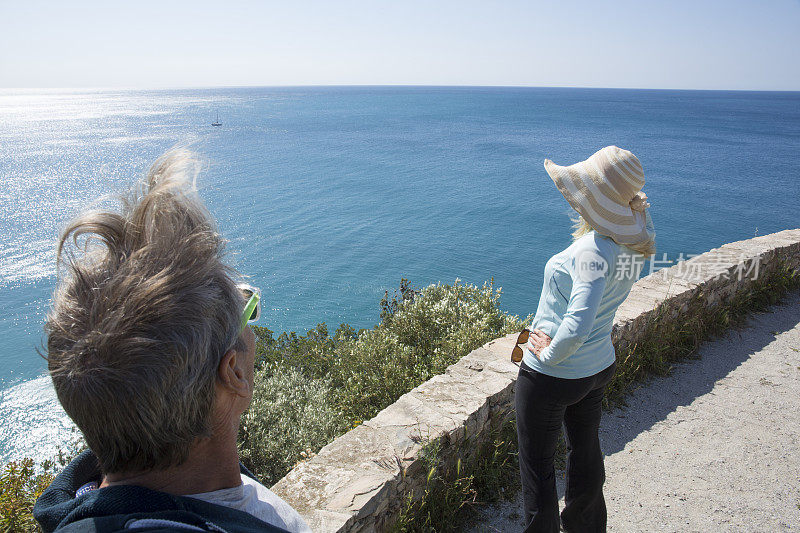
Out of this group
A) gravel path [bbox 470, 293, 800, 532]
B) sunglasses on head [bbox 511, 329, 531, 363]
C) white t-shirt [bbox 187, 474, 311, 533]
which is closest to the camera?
white t-shirt [bbox 187, 474, 311, 533]

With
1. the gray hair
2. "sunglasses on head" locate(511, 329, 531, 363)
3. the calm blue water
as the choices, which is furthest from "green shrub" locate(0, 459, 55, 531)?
"sunglasses on head" locate(511, 329, 531, 363)

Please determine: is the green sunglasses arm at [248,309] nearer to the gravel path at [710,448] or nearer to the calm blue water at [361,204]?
the calm blue water at [361,204]

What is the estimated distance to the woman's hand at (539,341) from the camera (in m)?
2.32

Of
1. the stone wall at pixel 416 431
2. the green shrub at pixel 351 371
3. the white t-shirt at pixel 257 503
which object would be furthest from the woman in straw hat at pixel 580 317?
the green shrub at pixel 351 371

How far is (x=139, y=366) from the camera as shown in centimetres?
96

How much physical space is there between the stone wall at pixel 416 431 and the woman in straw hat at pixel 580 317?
72cm

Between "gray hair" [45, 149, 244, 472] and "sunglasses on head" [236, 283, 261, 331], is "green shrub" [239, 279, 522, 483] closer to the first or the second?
"sunglasses on head" [236, 283, 261, 331]

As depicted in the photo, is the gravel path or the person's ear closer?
the person's ear

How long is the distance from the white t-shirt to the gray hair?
0.13 metres

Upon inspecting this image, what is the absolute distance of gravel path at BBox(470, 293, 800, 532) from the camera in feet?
10.5

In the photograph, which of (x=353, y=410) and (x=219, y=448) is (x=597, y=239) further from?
(x=353, y=410)

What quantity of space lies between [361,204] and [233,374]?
29843 mm

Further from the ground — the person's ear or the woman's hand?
the person's ear

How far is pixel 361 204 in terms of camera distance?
3064cm
